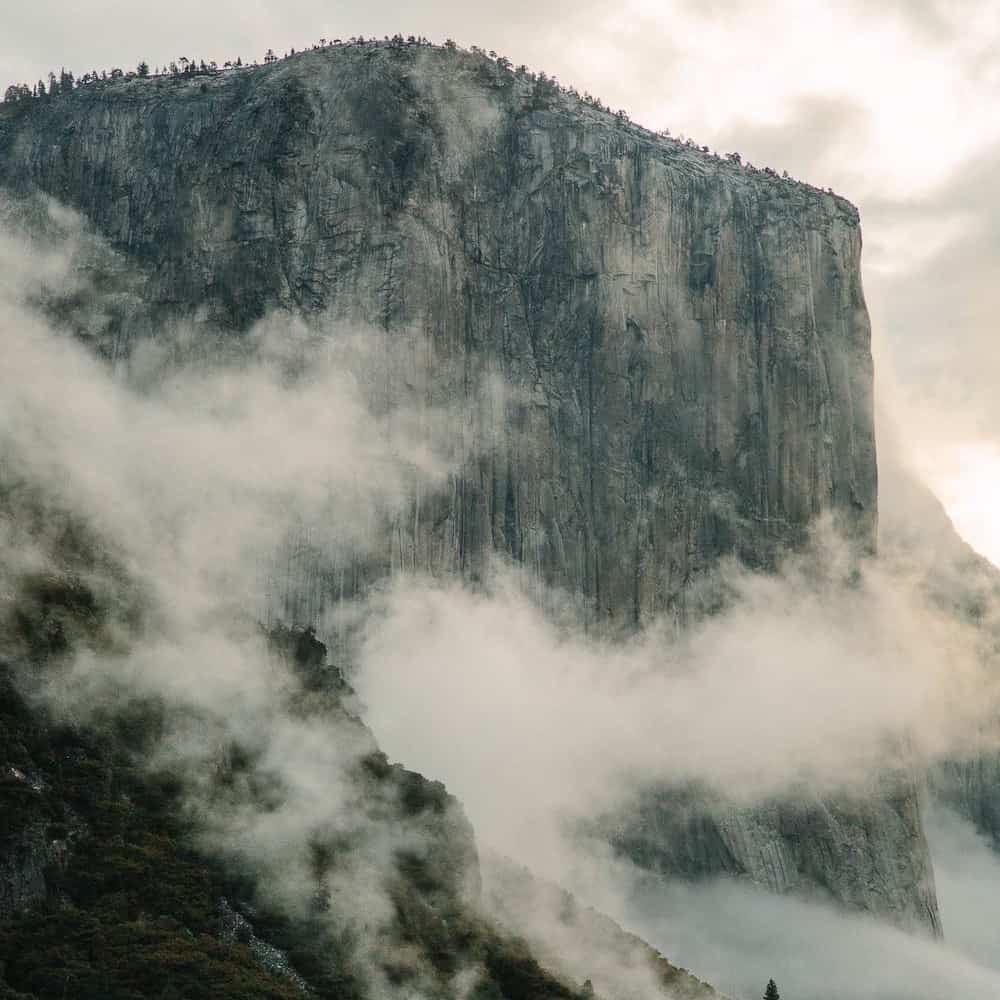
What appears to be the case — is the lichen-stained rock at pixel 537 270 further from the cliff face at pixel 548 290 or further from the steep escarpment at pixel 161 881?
the steep escarpment at pixel 161 881

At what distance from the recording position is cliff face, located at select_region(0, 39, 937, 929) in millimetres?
162375

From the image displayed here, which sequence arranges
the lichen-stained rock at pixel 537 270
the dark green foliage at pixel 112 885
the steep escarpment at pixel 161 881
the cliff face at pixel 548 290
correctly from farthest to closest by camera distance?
the lichen-stained rock at pixel 537 270, the cliff face at pixel 548 290, the steep escarpment at pixel 161 881, the dark green foliage at pixel 112 885

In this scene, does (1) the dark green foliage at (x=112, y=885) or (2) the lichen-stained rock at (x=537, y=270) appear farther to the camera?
(2) the lichen-stained rock at (x=537, y=270)

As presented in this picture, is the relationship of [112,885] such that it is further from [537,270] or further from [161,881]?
[537,270]

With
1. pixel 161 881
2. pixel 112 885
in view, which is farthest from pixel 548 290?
pixel 112 885

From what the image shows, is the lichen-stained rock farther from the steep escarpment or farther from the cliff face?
the steep escarpment

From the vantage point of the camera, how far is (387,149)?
6599 inches

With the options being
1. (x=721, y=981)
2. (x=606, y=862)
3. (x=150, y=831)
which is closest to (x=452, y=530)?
(x=606, y=862)

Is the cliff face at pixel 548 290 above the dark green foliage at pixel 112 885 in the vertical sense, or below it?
above

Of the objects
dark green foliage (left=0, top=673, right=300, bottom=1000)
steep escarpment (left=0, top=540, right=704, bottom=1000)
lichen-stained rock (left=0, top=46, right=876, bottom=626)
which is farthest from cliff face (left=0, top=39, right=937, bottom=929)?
dark green foliage (left=0, top=673, right=300, bottom=1000)

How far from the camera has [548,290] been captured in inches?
6629

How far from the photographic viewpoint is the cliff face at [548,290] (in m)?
162

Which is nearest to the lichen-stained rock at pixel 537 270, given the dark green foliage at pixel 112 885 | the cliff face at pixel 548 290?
Result: the cliff face at pixel 548 290

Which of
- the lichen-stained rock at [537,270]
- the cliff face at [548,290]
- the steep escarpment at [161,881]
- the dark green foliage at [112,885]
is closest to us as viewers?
the dark green foliage at [112,885]
